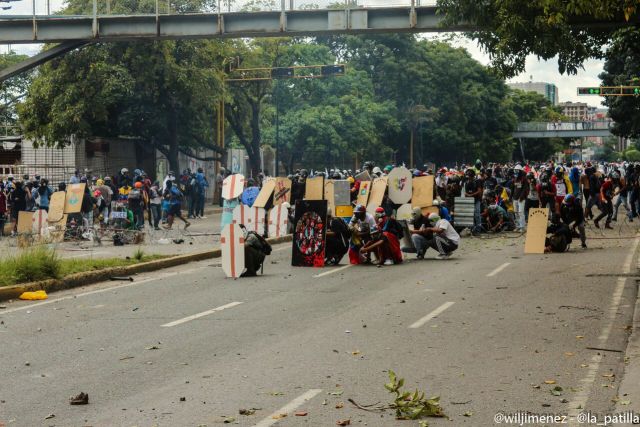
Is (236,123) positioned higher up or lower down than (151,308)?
higher up

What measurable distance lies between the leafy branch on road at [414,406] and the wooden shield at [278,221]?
1934 centimetres

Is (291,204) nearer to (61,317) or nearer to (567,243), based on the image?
(567,243)

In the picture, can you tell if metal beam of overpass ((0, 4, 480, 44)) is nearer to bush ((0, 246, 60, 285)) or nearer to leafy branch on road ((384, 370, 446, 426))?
bush ((0, 246, 60, 285))

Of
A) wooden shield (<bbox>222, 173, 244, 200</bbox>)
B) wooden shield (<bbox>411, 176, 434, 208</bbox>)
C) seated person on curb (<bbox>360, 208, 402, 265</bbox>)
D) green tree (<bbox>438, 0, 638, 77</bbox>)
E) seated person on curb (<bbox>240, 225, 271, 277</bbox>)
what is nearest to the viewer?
green tree (<bbox>438, 0, 638, 77</bbox>)

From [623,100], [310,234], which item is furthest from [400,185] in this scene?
[623,100]

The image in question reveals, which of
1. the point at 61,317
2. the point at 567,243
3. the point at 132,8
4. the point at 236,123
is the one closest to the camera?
the point at 61,317

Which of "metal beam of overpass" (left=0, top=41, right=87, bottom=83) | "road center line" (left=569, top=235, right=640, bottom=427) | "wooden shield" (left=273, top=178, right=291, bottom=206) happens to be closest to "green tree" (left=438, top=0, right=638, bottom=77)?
"road center line" (left=569, top=235, right=640, bottom=427)

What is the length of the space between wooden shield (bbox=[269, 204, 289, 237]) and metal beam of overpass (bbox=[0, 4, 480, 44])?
776 cm

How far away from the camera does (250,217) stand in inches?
987

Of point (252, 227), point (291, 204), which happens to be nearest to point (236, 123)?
point (291, 204)

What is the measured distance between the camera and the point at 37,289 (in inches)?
613

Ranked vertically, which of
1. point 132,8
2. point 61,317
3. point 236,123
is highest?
point 132,8

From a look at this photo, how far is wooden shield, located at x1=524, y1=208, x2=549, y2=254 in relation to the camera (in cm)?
2180

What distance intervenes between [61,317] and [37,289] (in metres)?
2.96
